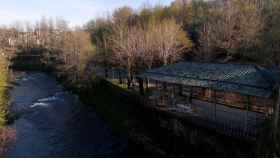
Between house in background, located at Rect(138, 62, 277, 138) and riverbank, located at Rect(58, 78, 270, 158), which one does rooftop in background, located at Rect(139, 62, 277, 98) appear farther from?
riverbank, located at Rect(58, 78, 270, 158)


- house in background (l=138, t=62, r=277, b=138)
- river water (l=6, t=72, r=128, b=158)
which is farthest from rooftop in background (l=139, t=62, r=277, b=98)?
river water (l=6, t=72, r=128, b=158)

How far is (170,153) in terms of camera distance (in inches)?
716

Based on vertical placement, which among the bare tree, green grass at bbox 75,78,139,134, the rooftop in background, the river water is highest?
the bare tree

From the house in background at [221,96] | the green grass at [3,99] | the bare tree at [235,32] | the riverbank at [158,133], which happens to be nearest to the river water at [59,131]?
the riverbank at [158,133]

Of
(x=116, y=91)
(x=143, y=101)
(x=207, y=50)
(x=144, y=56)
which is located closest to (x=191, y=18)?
(x=207, y=50)

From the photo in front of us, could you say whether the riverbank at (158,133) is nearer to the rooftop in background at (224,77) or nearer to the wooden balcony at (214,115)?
the wooden balcony at (214,115)

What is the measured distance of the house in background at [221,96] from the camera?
50.2ft

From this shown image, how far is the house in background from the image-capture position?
15308 mm

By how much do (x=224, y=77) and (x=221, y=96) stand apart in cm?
428

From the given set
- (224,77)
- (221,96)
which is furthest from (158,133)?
(224,77)

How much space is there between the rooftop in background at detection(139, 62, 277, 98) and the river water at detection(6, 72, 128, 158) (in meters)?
8.15

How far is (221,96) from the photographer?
71.4ft

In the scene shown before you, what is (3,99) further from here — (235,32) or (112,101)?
(235,32)

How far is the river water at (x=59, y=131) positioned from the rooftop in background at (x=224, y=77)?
8.15 metres
